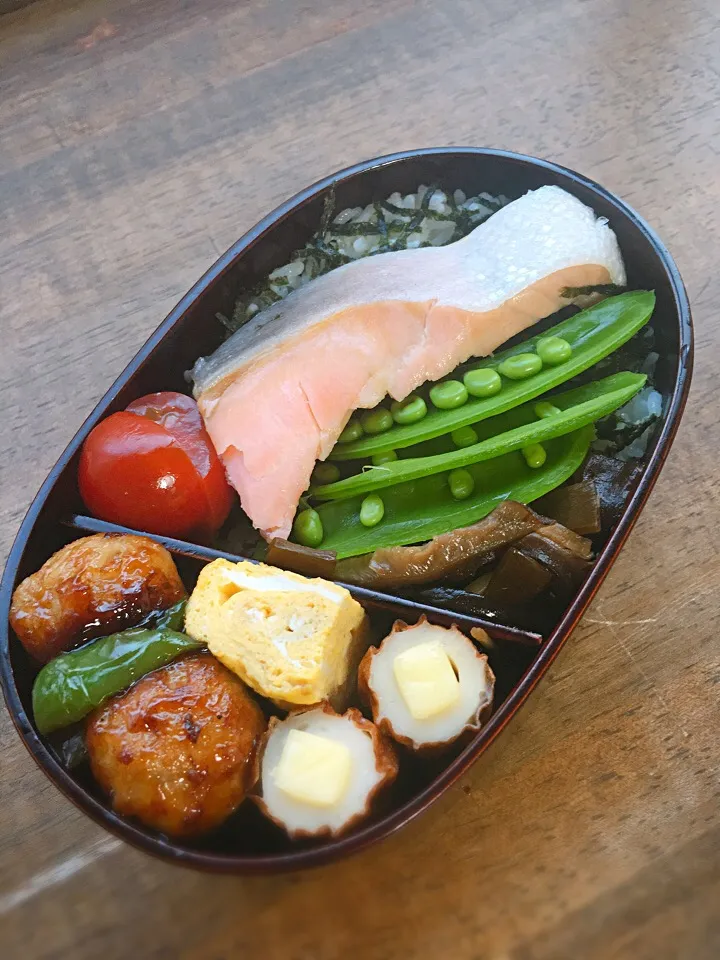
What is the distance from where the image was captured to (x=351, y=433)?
188 centimetres

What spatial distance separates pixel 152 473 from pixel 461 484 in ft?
2.25

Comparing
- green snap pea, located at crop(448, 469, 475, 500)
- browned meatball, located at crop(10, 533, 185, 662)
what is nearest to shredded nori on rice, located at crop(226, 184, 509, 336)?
green snap pea, located at crop(448, 469, 475, 500)

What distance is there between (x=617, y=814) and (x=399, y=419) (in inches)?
38.2

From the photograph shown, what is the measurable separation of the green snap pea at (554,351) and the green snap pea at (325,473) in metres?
0.56

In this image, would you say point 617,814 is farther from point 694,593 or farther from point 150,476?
point 150,476

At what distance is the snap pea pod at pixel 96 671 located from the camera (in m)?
1.43

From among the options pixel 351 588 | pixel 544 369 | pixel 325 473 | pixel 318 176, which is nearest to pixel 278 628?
pixel 351 588

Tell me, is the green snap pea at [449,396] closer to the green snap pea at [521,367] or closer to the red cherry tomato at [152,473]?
the green snap pea at [521,367]

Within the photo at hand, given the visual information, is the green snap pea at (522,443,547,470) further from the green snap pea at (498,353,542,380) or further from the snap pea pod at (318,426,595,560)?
the green snap pea at (498,353,542,380)

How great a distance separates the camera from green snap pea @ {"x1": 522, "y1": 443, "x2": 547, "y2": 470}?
1.76 metres

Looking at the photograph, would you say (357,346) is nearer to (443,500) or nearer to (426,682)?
(443,500)

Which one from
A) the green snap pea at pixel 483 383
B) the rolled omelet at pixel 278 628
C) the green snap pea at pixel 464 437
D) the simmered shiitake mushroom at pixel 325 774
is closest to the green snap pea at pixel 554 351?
the green snap pea at pixel 483 383

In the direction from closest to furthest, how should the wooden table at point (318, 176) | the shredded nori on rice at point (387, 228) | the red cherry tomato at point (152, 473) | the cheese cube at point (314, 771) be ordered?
the cheese cube at point (314, 771)
the wooden table at point (318, 176)
the red cherry tomato at point (152, 473)
the shredded nori on rice at point (387, 228)

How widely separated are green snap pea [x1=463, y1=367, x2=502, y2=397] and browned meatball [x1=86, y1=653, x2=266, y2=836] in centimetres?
86
